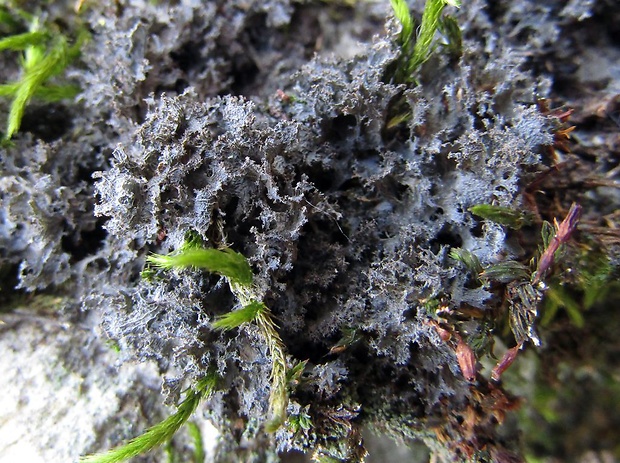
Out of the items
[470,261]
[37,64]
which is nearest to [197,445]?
[470,261]

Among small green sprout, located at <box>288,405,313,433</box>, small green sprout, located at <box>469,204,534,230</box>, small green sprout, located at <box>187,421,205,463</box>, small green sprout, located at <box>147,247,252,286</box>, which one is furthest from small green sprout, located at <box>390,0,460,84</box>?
small green sprout, located at <box>187,421,205,463</box>

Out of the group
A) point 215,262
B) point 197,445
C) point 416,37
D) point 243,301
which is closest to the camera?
point 215,262

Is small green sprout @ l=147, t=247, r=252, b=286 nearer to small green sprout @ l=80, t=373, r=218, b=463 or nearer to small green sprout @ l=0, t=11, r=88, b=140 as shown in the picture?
small green sprout @ l=80, t=373, r=218, b=463

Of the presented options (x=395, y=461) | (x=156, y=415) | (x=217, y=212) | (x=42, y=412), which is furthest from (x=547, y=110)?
(x=42, y=412)

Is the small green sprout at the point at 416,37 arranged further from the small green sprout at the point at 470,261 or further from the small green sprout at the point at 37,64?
the small green sprout at the point at 37,64

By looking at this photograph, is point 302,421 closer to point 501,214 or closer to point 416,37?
point 501,214

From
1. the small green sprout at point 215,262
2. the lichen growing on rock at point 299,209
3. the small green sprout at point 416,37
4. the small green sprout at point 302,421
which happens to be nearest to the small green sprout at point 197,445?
the lichen growing on rock at point 299,209
